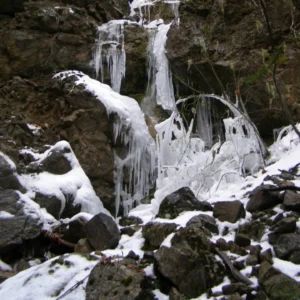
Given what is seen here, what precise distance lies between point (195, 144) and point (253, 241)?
4080 mm

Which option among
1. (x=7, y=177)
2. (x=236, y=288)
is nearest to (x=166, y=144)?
(x=7, y=177)

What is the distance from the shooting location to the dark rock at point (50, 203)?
5.99 meters

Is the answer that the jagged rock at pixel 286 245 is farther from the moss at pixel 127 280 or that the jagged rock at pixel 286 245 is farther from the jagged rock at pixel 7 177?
the jagged rock at pixel 7 177

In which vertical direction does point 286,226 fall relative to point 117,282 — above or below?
above

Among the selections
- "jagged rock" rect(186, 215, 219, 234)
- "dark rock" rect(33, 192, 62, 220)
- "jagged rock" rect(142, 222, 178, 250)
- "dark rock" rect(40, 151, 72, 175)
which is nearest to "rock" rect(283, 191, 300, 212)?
"jagged rock" rect(186, 215, 219, 234)

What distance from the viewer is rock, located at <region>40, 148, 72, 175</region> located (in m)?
6.68

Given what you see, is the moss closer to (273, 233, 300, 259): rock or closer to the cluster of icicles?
(273, 233, 300, 259): rock

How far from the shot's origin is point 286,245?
3.14m

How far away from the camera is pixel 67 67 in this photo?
9219 millimetres

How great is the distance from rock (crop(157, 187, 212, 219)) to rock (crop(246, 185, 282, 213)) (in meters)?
0.50

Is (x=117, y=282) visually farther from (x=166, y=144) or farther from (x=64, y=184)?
(x=166, y=144)

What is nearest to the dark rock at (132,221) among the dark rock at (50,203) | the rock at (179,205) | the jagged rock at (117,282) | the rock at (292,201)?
the dark rock at (50,203)

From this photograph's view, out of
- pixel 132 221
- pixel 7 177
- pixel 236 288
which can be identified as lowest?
pixel 132 221

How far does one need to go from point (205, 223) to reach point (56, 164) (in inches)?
144
